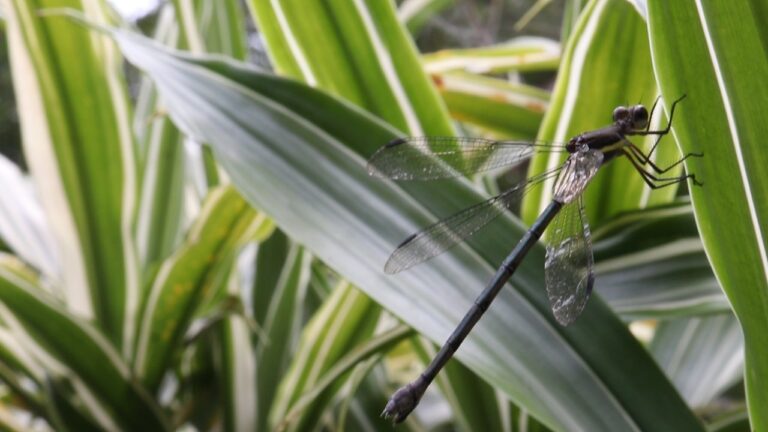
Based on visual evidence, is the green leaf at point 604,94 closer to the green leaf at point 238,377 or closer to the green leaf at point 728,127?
the green leaf at point 728,127

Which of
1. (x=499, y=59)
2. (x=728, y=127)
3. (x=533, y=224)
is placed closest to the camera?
(x=728, y=127)

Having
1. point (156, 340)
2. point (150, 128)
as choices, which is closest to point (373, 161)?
point (156, 340)

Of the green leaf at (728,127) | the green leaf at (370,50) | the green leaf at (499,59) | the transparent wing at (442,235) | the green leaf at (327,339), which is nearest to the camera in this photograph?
the green leaf at (728,127)

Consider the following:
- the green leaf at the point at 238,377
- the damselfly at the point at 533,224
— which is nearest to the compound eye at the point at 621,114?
the damselfly at the point at 533,224

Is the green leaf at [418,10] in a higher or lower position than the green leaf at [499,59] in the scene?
higher

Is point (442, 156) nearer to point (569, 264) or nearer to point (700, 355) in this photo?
point (569, 264)

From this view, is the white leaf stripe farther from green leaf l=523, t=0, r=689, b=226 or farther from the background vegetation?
green leaf l=523, t=0, r=689, b=226

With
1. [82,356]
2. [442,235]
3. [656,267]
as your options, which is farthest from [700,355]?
[82,356]

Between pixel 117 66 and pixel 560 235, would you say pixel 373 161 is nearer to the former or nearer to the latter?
pixel 560 235
